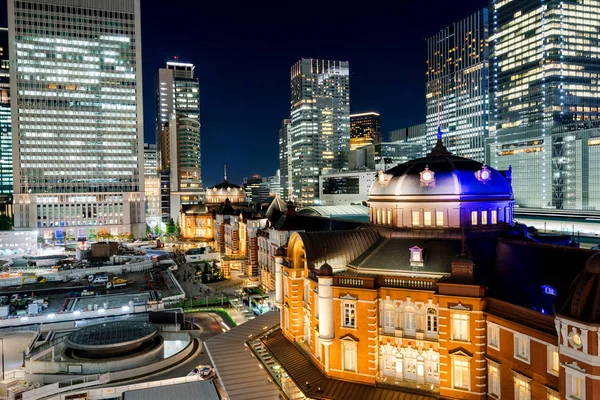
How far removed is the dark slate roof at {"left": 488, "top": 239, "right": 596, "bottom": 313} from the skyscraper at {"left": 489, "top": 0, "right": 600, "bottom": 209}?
112 m

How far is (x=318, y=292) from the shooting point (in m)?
36.8

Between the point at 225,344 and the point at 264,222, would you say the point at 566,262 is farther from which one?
the point at 264,222

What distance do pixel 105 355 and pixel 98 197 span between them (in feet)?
392

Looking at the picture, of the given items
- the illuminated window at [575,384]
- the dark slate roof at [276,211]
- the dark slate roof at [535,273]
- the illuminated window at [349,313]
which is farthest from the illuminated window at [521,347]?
the dark slate roof at [276,211]

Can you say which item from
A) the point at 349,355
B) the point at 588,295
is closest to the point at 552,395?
the point at 588,295

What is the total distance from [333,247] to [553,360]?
787 inches

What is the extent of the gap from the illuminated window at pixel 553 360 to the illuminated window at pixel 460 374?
5.91 meters

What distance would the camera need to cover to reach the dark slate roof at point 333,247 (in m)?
40.8

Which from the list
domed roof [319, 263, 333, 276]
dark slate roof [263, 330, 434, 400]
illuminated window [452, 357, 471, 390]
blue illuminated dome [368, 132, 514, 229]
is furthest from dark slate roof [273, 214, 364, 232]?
illuminated window [452, 357, 471, 390]

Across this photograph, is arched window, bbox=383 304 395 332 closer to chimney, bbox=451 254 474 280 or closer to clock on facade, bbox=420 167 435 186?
chimney, bbox=451 254 474 280

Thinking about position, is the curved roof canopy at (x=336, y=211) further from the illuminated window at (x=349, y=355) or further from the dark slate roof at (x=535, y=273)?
the dark slate roof at (x=535, y=273)

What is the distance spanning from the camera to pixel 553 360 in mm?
26016

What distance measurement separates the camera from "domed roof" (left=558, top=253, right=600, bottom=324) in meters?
22.6

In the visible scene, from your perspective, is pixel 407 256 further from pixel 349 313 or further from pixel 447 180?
pixel 447 180
